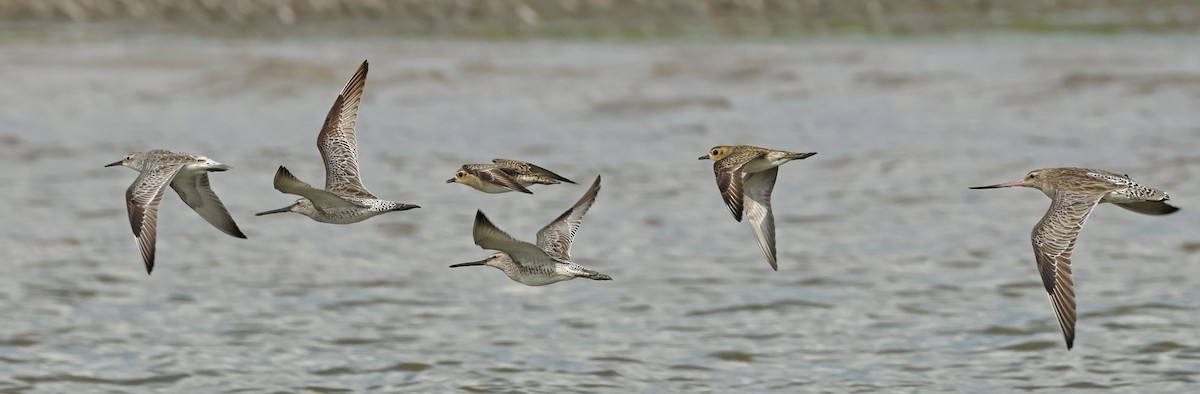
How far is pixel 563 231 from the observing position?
Result: 35.3 feet

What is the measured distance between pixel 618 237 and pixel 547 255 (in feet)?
44.5

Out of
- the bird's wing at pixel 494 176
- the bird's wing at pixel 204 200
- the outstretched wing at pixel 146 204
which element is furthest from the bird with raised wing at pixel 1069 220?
the outstretched wing at pixel 146 204

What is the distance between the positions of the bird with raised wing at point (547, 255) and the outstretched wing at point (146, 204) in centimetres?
155

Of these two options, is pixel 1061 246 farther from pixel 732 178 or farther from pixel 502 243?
pixel 502 243

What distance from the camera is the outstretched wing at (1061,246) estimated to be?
970 centimetres

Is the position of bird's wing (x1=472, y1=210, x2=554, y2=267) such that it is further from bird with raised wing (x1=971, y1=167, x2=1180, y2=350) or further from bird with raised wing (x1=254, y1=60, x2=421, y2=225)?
bird with raised wing (x1=971, y1=167, x2=1180, y2=350)

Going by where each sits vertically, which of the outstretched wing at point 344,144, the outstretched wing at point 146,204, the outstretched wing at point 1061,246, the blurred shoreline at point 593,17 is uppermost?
the blurred shoreline at point 593,17

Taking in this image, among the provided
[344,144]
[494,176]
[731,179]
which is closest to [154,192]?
[344,144]

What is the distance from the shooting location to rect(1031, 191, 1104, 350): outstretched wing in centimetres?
970

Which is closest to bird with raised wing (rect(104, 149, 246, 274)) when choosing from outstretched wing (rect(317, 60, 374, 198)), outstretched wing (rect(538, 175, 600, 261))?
outstretched wing (rect(317, 60, 374, 198))

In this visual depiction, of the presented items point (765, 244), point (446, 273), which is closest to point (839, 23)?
point (446, 273)

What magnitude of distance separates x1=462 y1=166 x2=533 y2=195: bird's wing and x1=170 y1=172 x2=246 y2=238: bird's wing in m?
1.45

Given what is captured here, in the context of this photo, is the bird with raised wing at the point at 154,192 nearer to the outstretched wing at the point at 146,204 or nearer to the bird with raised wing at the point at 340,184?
the outstretched wing at the point at 146,204

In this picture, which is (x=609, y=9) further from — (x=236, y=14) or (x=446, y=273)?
(x=446, y=273)
